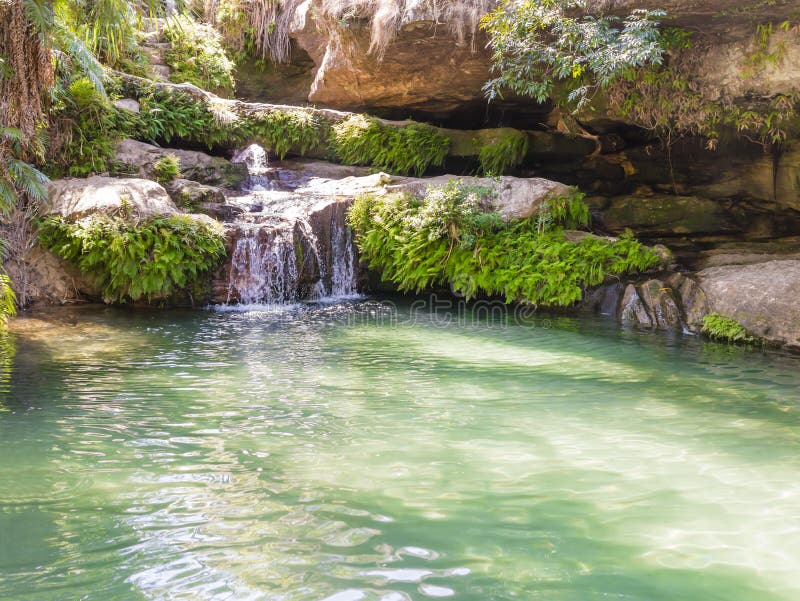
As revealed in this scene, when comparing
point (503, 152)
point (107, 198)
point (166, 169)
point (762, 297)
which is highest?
point (503, 152)

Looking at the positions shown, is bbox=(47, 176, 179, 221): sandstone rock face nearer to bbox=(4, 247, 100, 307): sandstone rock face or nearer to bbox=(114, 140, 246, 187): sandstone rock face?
bbox=(4, 247, 100, 307): sandstone rock face

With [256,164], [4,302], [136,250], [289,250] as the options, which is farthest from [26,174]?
[256,164]

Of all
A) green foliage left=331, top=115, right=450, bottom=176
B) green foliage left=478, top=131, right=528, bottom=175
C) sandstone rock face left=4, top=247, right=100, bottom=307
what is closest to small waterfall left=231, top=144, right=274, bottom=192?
green foliage left=331, top=115, right=450, bottom=176

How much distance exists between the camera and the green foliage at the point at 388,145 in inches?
608

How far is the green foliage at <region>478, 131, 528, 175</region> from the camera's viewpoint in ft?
49.7

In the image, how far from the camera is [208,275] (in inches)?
444

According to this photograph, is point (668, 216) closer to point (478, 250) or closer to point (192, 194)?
Result: point (478, 250)

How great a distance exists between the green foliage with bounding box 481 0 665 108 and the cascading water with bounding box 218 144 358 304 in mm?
3978

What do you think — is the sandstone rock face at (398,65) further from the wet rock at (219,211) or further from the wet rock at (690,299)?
the wet rock at (690,299)

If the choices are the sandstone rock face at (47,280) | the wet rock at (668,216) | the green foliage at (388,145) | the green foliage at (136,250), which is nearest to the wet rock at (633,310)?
the wet rock at (668,216)

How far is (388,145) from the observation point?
15.6 m

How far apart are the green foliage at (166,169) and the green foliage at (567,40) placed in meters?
6.28

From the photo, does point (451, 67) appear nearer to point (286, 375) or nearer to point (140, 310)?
point (140, 310)

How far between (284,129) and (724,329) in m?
10.8
